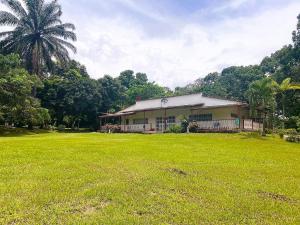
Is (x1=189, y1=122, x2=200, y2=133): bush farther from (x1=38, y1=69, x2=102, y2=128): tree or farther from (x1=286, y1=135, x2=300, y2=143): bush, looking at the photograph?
(x1=38, y1=69, x2=102, y2=128): tree

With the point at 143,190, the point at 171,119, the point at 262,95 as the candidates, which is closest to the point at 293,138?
the point at 262,95

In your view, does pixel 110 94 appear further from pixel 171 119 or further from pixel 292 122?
pixel 292 122

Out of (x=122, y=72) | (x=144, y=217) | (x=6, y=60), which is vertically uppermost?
(x=122, y=72)

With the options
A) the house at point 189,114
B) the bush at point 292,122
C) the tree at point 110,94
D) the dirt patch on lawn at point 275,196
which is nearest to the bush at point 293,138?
the house at point 189,114

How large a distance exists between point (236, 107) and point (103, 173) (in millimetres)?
24928

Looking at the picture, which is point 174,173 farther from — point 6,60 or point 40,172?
point 6,60

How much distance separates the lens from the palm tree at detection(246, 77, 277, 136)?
30.5m

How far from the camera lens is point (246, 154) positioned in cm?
1579

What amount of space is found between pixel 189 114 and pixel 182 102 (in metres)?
2.19

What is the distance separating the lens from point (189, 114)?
37.4 meters

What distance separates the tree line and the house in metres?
2.13

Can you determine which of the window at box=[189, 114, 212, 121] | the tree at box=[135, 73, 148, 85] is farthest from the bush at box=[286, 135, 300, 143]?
the tree at box=[135, 73, 148, 85]

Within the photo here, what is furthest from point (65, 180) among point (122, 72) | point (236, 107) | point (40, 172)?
point (122, 72)

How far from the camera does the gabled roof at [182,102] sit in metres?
34.8
